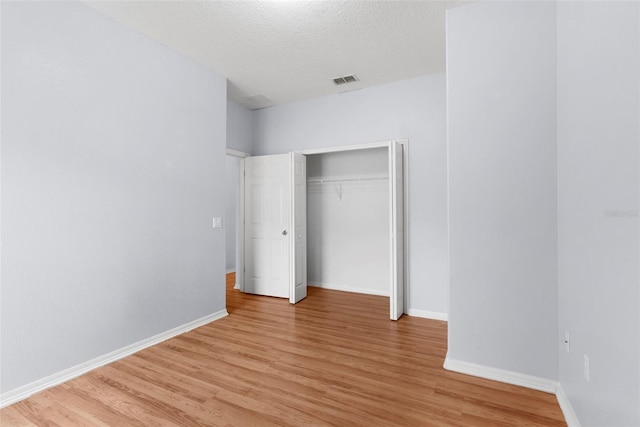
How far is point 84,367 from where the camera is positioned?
2.35m

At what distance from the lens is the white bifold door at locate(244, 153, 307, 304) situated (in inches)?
165

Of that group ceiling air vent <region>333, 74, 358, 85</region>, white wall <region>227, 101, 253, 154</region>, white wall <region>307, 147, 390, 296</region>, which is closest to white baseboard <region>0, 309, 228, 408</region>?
white wall <region>307, 147, 390, 296</region>

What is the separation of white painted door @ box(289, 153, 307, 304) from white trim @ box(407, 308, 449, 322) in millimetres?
1509

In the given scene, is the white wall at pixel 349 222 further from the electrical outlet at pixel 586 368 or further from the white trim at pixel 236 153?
the electrical outlet at pixel 586 368

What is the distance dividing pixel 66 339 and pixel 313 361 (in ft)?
6.21

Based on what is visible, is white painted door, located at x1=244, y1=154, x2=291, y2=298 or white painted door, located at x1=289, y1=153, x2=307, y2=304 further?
white painted door, located at x1=244, y1=154, x2=291, y2=298

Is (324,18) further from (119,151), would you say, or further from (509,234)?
(509,234)

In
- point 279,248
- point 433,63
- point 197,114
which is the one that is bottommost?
point 279,248

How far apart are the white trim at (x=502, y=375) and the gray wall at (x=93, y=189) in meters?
2.60

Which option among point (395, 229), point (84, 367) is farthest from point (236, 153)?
point (84, 367)

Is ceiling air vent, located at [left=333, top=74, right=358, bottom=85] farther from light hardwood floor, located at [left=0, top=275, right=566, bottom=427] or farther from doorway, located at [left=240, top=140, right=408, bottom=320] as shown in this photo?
light hardwood floor, located at [left=0, top=275, right=566, bottom=427]

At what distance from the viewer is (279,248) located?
4414 millimetres

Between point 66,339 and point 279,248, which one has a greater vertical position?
point 279,248

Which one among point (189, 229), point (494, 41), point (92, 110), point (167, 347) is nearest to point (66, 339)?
point (167, 347)
